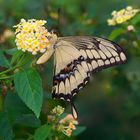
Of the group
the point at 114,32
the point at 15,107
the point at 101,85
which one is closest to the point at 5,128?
the point at 15,107

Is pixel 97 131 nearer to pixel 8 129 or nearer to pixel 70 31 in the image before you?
pixel 70 31

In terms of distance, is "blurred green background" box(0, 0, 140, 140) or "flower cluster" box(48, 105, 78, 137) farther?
"blurred green background" box(0, 0, 140, 140)

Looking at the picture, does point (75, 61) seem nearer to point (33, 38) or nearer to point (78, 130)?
point (33, 38)

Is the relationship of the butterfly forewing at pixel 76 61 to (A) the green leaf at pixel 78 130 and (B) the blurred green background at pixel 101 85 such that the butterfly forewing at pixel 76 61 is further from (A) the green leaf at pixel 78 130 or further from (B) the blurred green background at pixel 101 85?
(B) the blurred green background at pixel 101 85

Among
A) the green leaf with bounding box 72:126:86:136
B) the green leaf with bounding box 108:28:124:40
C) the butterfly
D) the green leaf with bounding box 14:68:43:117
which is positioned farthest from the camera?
the green leaf with bounding box 108:28:124:40

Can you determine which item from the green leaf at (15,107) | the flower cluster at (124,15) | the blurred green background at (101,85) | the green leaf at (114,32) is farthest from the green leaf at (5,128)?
the blurred green background at (101,85)

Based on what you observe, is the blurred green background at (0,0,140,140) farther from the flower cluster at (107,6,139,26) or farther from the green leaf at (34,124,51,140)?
the green leaf at (34,124,51,140)

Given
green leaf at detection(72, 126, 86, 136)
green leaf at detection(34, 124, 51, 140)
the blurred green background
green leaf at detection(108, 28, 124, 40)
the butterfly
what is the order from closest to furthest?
1. green leaf at detection(34, 124, 51, 140)
2. the butterfly
3. green leaf at detection(72, 126, 86, 136)
4. green leaf at detection(108, 28, 124, 40)
5. the blurred green background

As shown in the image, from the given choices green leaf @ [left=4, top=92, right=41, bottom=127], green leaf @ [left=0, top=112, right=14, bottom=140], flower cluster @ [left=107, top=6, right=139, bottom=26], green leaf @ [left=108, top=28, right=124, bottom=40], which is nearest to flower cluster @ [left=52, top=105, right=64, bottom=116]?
green leaf @ [left=4, top=92, right=41, bottom=127]
